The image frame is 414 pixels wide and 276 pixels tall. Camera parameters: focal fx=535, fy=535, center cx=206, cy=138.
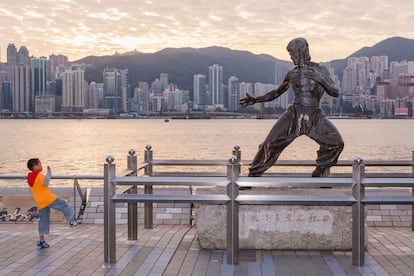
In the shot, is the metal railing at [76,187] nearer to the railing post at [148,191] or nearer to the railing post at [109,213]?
the railing post at [148,191]

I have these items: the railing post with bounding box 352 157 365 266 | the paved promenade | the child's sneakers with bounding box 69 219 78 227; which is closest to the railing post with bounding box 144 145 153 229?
the paved promenade

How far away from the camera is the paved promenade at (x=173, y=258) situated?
22.8 feet

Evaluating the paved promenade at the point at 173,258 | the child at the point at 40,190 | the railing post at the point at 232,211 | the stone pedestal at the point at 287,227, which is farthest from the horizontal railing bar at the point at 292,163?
the railing post at the point at 232,211

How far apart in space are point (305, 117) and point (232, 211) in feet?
8.40

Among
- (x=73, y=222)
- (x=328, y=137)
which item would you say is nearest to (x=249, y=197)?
(x=328, y=137)

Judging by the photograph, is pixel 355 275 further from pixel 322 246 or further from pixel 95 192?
pixel 95 192

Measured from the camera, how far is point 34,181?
842 centimetres

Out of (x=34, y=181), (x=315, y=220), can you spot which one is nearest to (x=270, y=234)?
(x=315, y=220)

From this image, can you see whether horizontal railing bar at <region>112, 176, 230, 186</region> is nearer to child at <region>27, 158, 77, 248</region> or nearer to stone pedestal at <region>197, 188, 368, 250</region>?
stone pedestal at <region>197, 188, 368, 250</region>

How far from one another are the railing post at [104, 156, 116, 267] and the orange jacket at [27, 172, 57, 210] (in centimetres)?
170

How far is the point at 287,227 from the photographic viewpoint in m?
7.94

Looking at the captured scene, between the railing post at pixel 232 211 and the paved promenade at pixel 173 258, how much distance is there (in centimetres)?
21

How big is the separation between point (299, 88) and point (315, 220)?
2.27 metres

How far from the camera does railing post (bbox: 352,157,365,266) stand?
699 cm
